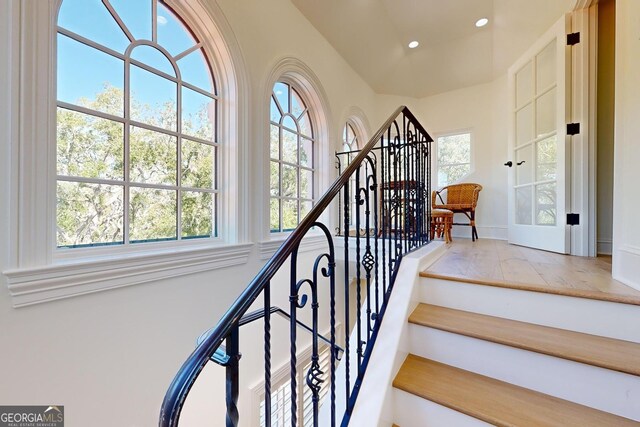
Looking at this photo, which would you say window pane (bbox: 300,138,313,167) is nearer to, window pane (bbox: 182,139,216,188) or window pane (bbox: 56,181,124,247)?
window pane (bbox: 182,139,216,188)

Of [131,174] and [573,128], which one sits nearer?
[131,174]

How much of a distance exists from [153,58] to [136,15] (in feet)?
0.77

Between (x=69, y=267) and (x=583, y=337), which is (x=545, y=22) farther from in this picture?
(x=69, y=267)

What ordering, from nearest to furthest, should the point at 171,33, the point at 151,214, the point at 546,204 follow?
the point at 151,214
the point at 171,33
the point at 546,204

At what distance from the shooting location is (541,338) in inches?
41.2

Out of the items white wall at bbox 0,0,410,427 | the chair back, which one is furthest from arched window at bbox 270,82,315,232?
the chair back

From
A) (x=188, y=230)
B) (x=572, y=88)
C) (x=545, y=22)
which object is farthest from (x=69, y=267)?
(x=545, y=22)

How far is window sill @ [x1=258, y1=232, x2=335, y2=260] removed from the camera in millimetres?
2373

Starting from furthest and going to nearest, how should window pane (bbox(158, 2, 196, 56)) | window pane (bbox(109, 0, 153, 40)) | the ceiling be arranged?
the ceiling → window pane (bbox(158, 2, 196, 56)) → window pane (bbox(109, 0, 153, 40))

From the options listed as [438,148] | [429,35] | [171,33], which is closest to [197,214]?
[171,33]

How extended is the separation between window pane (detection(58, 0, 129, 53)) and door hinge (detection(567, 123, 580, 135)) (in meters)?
3.30

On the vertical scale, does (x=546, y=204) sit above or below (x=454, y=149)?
below

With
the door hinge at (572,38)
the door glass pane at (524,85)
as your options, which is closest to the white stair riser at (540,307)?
the door hinge at (572,38)

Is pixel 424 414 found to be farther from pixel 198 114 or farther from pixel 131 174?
pixel 198 114
